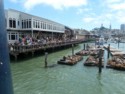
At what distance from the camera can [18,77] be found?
2041 centimetres

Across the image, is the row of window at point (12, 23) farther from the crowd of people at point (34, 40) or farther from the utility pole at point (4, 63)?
the utility pole at point (4, 63)

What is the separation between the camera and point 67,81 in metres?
19.2

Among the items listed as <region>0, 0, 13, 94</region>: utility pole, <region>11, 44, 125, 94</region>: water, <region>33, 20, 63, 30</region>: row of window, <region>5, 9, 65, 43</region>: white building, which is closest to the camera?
<region>0, 0, 13, 94</region>: utility pole

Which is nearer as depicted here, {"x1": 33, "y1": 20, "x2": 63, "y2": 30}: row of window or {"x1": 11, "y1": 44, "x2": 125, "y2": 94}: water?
{"x1": 11, "y1": 44, "x2": 125, "y2": 94}: water

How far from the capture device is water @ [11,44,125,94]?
16264mm

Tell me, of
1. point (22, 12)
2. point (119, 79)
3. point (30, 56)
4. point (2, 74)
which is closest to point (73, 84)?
point (119, 79)

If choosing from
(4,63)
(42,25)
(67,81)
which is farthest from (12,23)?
(4,63)

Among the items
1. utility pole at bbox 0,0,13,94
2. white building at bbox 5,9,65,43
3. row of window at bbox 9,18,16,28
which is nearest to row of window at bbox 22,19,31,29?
white building at bbox 5,9,65,43

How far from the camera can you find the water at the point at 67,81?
16264mm

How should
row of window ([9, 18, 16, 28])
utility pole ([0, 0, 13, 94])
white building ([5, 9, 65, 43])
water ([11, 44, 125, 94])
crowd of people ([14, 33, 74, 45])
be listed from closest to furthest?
utility pole ([0, 0, 13, 94])
water ([11, 44, 125, 94])
crowd of people ([14, 33, 74, 45])
white building ([5, 9, 65, 43])
row of window ([9, 18, 16, 28])

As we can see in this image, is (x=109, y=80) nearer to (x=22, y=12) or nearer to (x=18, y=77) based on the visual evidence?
(x=18, y=77)

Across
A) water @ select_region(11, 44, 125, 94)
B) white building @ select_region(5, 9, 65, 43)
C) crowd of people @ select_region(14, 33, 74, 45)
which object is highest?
white building @ select_region(5, 9, 65, 43)

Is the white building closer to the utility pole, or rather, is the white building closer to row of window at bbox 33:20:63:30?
row of window at bbox 33:20:63:30

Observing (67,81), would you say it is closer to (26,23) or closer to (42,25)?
(26,23)
